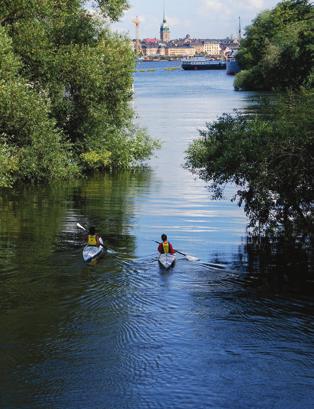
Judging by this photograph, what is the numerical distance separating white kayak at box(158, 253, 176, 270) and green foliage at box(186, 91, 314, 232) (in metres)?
4.69

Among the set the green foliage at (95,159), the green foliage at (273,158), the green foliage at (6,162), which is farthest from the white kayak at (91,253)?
the green foliage at (95,159)

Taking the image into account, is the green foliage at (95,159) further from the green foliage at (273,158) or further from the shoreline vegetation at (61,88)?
the green foliage at (273,158)

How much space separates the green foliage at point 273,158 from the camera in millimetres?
28344

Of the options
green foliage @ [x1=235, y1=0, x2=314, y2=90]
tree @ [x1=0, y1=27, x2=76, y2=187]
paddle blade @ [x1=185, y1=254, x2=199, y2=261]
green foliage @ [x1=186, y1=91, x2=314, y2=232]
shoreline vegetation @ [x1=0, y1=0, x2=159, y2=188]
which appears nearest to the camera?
green foliage @ [x1=186, y1=91, x2=314, y2=232]

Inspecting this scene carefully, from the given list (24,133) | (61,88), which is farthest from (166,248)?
(61,88)

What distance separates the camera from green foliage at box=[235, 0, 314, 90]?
11375 cm

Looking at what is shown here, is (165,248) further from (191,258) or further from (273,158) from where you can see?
(273,158)

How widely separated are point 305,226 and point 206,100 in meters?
105

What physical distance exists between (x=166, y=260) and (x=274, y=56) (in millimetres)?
116151

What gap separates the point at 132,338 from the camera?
2217 centimetres

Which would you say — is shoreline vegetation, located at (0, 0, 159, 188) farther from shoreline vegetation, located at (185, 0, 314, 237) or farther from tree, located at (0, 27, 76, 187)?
shoreline vegetation, located at (185, 0, 314, 237)

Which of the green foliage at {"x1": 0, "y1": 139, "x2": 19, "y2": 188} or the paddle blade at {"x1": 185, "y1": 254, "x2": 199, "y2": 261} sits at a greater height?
the green foliage at {"x1": 0, "y1": 139, "x2": 19, "y2": 188}

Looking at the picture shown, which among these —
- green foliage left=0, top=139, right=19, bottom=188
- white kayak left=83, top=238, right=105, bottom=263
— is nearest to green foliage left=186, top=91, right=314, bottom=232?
white kayak left=83, top=238, right=105, bottom=263

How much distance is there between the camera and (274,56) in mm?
138750
